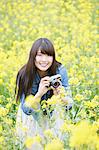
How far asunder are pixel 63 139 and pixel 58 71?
100cm

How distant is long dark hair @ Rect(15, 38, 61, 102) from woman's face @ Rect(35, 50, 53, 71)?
2 centimetres

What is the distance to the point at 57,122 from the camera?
3258 millimetres

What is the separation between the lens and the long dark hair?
3.62 metres

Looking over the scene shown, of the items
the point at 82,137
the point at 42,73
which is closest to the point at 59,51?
the point at 42,73

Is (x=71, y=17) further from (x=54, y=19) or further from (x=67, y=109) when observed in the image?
(x=67, y=109)

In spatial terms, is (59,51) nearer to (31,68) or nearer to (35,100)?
(31,68)

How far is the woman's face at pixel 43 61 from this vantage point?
3601 millimetres

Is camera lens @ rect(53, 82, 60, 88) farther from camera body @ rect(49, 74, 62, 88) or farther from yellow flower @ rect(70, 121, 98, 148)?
yellow flower @ rect(70, 121, 98, 148)

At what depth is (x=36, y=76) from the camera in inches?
147

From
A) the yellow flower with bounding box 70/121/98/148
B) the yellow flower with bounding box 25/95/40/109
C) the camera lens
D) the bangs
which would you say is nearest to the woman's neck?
the bangs

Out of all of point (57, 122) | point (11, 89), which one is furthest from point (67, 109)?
point (11, 89)

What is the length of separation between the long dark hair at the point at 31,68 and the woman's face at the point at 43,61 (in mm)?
24

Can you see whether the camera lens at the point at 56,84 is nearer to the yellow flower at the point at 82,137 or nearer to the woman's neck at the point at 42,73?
the woman's neck at the point at 42,73

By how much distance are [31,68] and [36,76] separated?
0.33 ft
